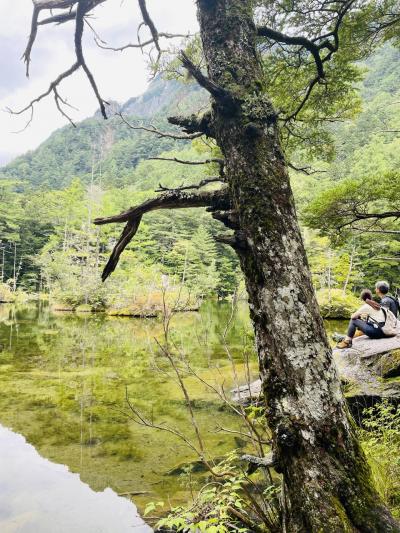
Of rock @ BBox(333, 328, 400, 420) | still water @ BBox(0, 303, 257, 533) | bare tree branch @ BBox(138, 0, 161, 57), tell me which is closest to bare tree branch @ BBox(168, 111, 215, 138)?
bare tree branch @ BBox(138, 0, 161, 57)

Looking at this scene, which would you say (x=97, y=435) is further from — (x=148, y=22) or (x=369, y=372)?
(x=148, y=22)

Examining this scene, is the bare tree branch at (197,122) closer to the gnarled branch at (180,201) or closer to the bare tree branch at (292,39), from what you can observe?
the gnarled branch at (180,201)

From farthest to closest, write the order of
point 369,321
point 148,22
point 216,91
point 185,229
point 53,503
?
1. point 185,229
2. point 369,321
3. point 53,503
4. point 148,22
5. point 216,91

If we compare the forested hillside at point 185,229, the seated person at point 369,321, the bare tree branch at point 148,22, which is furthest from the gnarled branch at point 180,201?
the seated person at point 369,321

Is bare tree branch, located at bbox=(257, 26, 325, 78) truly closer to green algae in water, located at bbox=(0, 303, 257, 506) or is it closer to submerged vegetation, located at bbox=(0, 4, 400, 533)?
submerged vegetation, located at bbox=(0, 4, 400, 533)

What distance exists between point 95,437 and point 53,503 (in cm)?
162

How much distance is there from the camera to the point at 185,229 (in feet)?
168

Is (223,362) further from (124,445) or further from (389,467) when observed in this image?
(389,467)

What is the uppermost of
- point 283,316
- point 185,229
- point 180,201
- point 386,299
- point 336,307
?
point 185,229

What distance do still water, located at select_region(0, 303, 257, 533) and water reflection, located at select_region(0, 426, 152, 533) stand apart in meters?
0.01

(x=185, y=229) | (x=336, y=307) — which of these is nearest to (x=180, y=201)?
(x=336, y=307)

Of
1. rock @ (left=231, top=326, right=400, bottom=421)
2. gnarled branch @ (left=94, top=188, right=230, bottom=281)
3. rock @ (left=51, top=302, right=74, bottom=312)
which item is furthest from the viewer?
rock @ (left=51, top=302, right=74, bottom=312)

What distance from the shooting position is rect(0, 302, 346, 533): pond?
4.35 metres

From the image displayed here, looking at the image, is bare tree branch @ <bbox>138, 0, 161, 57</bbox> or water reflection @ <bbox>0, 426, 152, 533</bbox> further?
water reflection @ <bbox>0, 426, 152, 533</bbox>
